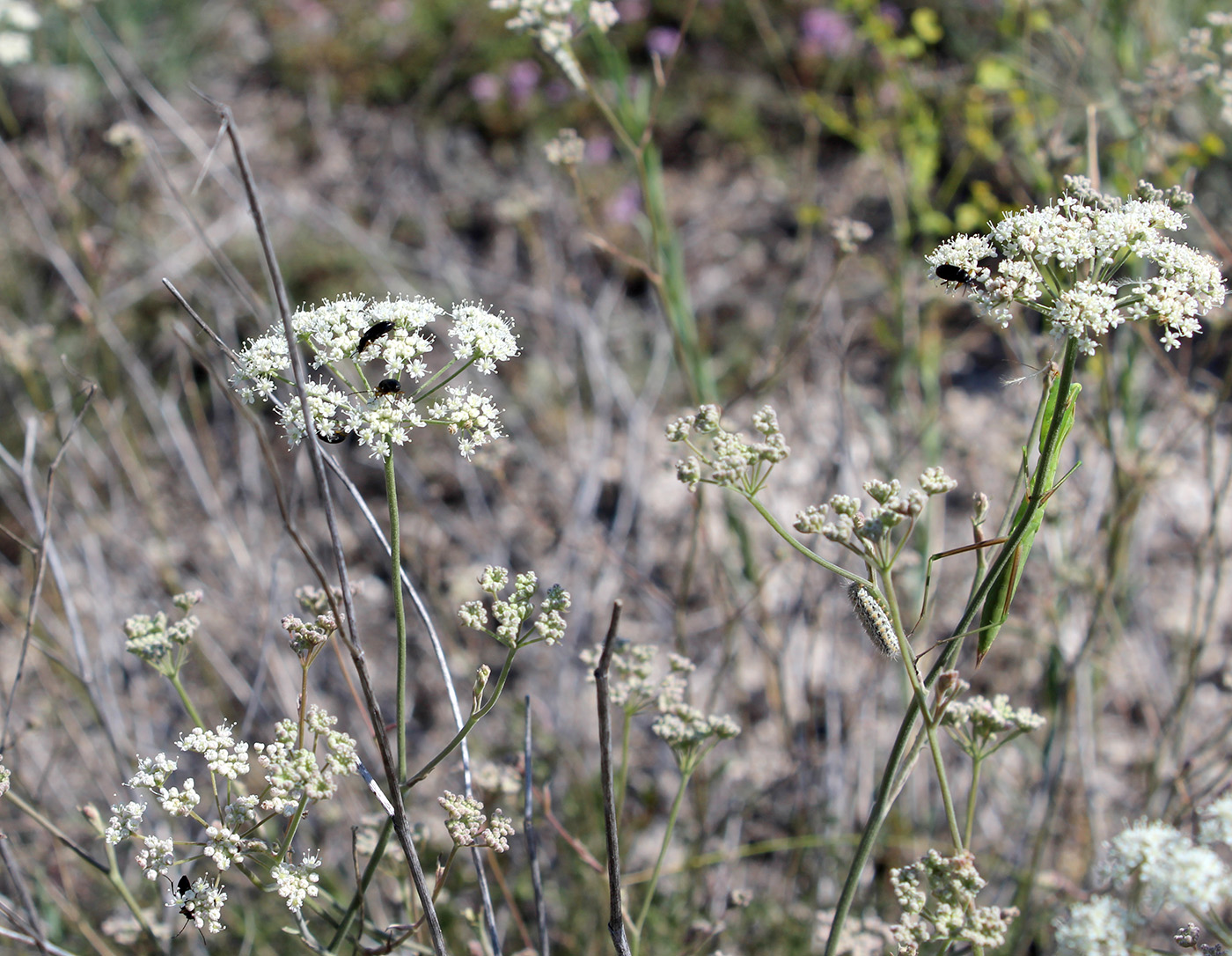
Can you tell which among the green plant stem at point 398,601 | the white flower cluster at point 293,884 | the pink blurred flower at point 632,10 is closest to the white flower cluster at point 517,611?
the green plant stem at point 398,601

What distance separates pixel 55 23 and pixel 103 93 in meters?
0.98

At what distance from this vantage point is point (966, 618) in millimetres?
1363

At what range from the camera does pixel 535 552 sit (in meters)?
4.23

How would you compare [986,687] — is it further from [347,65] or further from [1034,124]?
[347,65]

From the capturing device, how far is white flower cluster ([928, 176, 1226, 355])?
138cm

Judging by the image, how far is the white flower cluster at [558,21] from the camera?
248cm

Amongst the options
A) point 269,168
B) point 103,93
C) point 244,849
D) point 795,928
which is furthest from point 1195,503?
point 103,93

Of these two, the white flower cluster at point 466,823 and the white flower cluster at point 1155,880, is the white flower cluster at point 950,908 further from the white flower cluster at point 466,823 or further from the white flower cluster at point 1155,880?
the white flower cluster at point 466,823

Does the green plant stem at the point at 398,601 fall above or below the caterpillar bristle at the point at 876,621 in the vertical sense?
below

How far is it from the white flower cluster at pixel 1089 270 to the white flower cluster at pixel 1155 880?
76 cm

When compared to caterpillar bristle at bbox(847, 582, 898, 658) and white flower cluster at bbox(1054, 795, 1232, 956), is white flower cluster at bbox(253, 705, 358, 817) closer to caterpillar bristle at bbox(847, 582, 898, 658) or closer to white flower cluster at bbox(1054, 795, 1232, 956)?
caterpillar bristle at bbox(847, 582, 898, 658)

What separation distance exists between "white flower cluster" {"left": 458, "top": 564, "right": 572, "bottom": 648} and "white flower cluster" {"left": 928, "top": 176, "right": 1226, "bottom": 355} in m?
0.88

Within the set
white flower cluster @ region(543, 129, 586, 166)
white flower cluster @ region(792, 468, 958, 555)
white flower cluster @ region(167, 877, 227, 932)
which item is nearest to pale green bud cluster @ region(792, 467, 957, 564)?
white flower cluster @ region(792, 468, 958, 555)

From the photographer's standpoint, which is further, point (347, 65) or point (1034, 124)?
point (347, 65)
